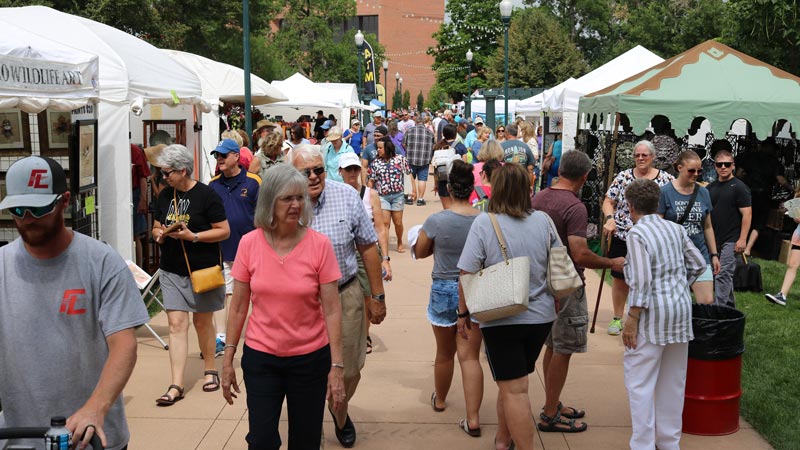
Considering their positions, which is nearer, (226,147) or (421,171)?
(226,147)

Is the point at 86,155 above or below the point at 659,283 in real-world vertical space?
above

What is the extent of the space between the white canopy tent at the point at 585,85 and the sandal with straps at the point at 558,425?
1188 centimetres

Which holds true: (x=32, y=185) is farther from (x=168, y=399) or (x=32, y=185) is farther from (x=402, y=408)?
(x=402, y=408)

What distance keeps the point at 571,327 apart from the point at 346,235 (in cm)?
157

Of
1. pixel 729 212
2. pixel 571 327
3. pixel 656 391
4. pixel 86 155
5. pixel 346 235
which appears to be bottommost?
pixel 656 391

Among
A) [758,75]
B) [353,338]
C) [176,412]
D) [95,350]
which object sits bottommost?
[176,412]

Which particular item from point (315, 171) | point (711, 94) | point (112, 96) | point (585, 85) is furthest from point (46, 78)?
point (585, 85)

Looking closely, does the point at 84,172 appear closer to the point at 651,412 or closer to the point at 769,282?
the point at 651,412

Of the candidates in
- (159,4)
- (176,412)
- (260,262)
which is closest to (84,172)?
(176,412)

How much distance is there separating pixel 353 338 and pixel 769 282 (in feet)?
25.4

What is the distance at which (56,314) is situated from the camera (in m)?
2.83

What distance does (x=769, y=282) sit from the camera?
10945 mm

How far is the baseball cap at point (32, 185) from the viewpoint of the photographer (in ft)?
8.92

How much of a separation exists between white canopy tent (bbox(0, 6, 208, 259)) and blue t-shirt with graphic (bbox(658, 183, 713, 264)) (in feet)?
19.9
